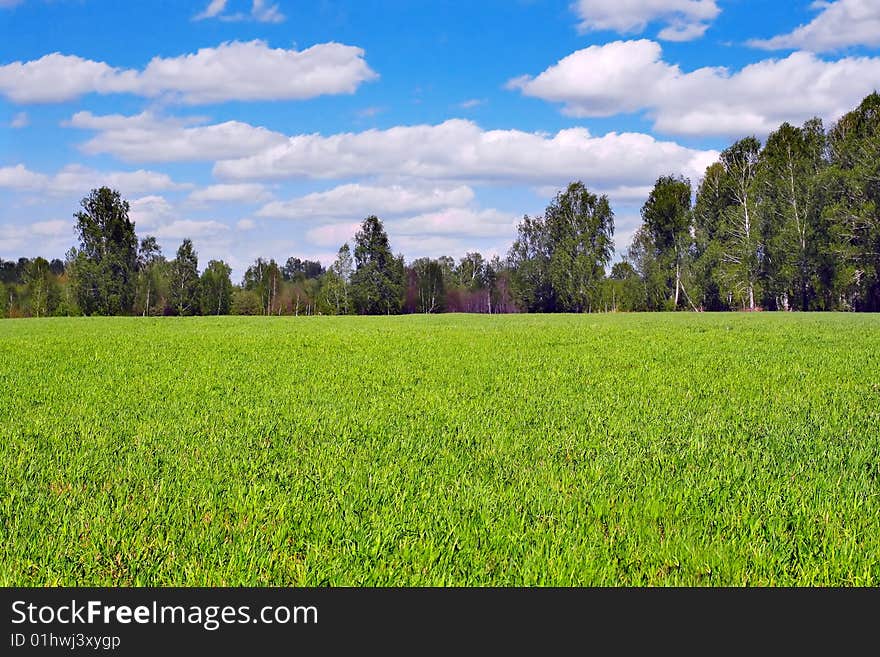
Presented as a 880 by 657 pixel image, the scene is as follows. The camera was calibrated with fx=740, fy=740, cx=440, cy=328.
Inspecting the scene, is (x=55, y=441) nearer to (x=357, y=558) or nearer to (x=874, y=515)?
(x=357, y=558)

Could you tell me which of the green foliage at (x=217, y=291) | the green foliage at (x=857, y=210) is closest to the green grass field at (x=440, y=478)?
the green foliage at (x=857, y=210)

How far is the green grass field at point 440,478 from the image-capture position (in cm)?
423

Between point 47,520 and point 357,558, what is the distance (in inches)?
88.0

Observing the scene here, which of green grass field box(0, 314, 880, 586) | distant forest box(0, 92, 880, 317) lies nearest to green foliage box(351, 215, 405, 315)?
distant forest box(0, 92, 880, 317)

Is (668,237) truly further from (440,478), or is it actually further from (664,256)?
(440,478)

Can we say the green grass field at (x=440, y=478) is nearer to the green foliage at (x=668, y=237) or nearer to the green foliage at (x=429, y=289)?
the green foliage at (x=668, y=237)

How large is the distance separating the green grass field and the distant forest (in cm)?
4541

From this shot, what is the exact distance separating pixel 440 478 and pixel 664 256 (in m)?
Result: 64.2

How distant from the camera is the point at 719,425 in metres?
8.30

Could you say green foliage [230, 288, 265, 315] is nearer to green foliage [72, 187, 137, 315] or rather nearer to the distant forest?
the distant forest

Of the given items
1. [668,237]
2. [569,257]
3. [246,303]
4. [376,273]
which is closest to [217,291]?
[246,303]

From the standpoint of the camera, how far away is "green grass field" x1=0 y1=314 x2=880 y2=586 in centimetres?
423

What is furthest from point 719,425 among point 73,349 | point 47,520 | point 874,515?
point 73,349

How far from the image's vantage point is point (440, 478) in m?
5.96
